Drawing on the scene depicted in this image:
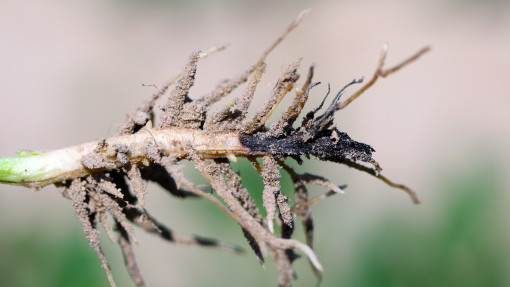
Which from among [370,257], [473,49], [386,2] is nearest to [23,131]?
[370,257]

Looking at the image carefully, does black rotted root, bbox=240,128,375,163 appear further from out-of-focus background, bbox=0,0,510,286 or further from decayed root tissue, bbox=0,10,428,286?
out-of-focus background, bbox=0,0,510,286

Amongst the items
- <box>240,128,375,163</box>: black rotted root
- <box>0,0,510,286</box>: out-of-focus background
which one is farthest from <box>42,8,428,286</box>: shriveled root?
<box>0,0,510,286</box>: out-of-focus background

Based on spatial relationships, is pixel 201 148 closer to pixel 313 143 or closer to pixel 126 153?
pixel 126 153

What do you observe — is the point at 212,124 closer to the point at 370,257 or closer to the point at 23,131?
the point at 370,257

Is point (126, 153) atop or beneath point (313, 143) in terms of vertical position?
atop

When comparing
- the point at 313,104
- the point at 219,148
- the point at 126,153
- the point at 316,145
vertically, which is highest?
the point at 313,104

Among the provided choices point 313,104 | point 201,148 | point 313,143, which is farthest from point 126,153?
point 313,104

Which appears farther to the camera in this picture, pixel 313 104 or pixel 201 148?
pixel 313 104
